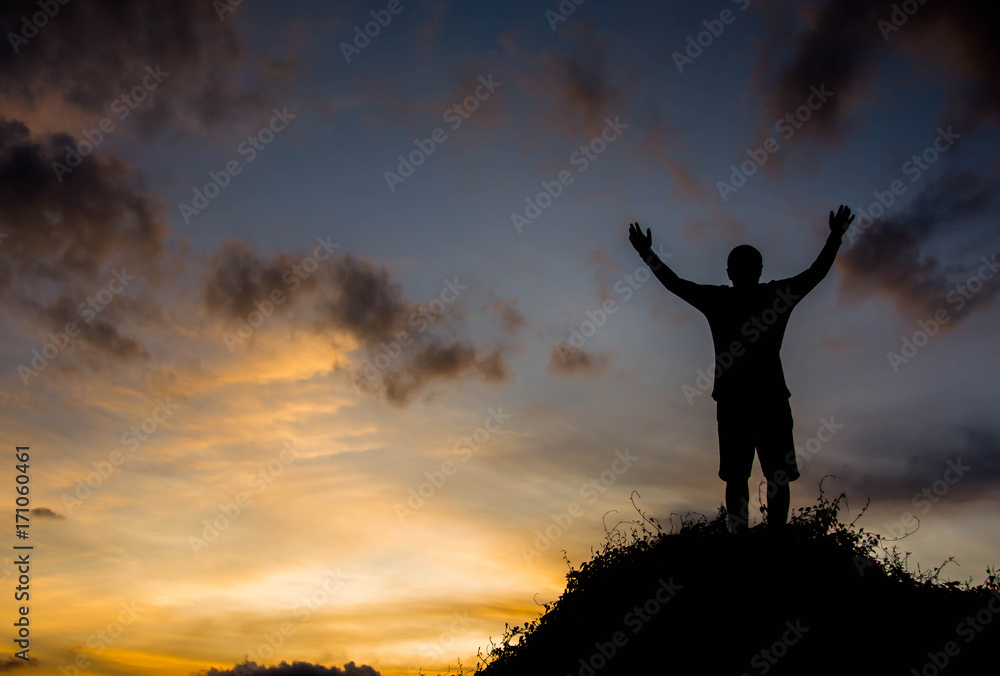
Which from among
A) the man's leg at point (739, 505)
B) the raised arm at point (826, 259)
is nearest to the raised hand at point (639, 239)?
the raised arm at point (826, 259)

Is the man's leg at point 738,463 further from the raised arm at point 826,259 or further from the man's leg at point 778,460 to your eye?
the raised arm at point 826,259

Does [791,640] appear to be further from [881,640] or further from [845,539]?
[845,539]

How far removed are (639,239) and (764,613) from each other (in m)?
5.12

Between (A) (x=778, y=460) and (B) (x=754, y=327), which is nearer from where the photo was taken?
(A) (x=778, y=460)

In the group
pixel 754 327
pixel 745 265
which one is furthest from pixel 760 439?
pixel 745 265

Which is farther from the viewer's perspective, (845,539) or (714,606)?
(845,539)

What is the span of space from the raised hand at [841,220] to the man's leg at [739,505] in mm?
3548

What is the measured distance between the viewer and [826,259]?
8.96 m

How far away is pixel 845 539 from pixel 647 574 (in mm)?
2683

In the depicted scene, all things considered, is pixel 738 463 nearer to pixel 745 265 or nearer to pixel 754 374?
pixel 754 374

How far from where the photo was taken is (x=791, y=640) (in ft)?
24.8

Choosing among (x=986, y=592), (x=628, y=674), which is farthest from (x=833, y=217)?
(x=628, y=674)

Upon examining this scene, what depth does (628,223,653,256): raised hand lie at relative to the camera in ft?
32.6

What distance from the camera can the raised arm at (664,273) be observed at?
31.2 feet
